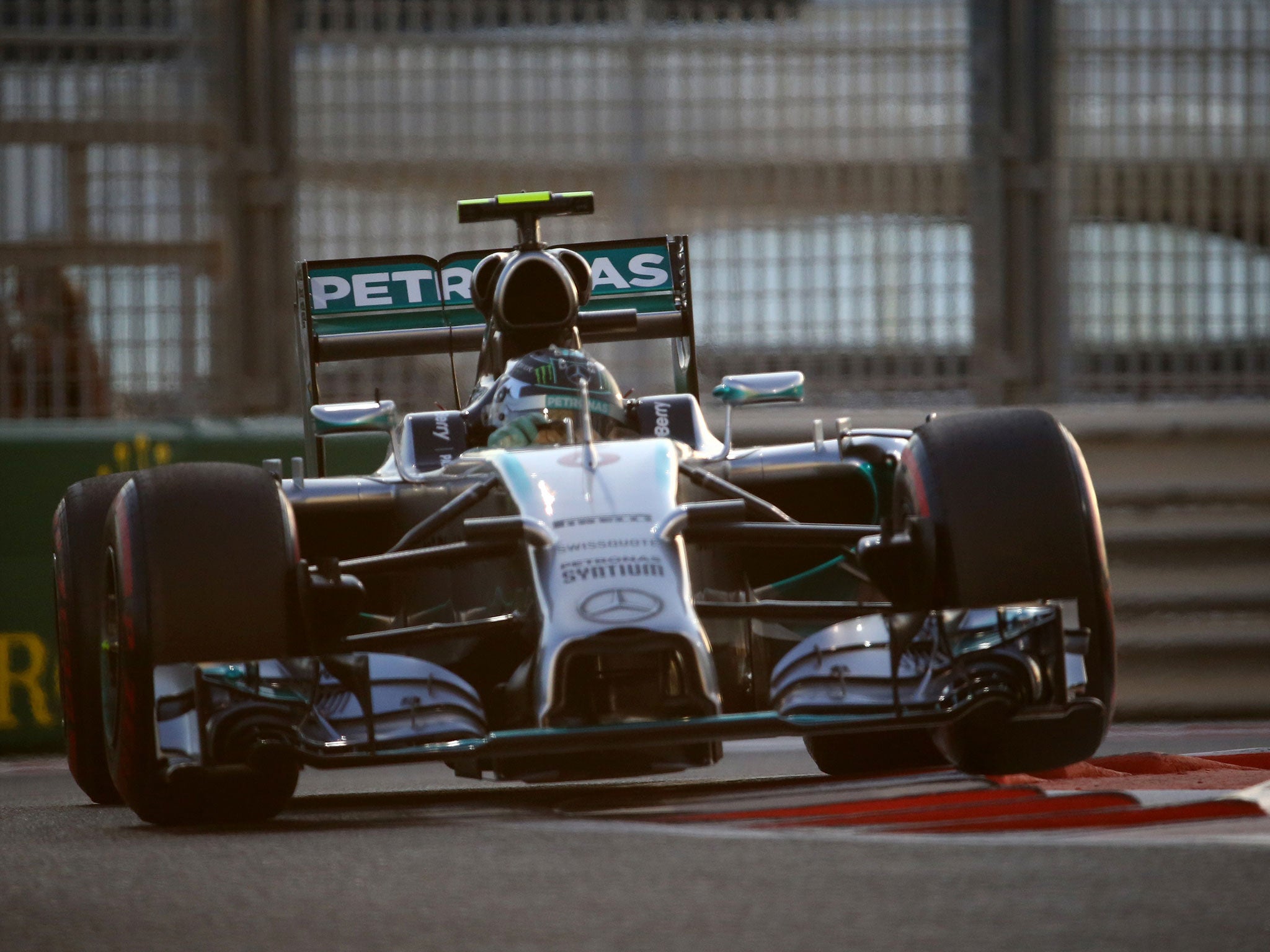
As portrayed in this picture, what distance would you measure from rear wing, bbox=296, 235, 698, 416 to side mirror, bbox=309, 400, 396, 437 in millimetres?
1117

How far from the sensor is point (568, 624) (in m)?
4.70

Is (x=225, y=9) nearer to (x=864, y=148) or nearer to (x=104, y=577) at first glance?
(x=864, y=148)

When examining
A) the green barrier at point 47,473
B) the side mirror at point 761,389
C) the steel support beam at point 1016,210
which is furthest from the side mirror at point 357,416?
the steel support beam at point 1016,210

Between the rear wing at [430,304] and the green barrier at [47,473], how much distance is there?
2.39 ft

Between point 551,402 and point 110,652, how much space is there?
5.14ft

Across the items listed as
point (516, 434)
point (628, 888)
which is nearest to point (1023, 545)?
point (516, 434)

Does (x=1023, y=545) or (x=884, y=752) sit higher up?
(x=1023, y=545)

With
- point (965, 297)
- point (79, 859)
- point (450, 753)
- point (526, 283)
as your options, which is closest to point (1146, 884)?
point (450, 753)

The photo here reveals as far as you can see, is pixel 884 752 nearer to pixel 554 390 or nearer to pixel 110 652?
pixel 554 390

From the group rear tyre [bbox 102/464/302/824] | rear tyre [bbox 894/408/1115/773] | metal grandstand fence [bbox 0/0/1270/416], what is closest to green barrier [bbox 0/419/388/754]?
metal grandstand fence [bbox 0/0/1270/416]

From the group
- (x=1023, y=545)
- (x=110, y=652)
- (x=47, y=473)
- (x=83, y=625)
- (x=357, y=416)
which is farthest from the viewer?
(x=47, y=473)

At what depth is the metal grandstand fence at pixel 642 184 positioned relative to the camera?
8.59 m

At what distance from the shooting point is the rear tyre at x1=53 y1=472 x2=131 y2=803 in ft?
19.2

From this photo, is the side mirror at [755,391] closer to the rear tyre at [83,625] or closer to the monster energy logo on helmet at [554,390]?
the monster energy logo on helmet at [554,390]
